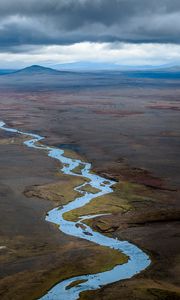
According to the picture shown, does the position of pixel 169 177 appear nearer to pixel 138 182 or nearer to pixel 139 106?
pixel 138 182

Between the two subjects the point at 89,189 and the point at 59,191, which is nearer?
the point at 59,191

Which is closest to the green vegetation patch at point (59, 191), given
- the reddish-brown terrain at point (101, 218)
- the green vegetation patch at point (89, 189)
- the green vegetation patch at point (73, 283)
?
the green vegetation patch at point (89, 189)

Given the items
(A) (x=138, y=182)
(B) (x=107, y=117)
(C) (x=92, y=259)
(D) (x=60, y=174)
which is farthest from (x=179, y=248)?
(B) (x=107, y=117)

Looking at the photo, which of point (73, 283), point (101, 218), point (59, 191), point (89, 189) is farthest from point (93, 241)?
point (89, 189)

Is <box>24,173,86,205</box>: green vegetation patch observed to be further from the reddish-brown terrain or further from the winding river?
the reddish-brown terrain

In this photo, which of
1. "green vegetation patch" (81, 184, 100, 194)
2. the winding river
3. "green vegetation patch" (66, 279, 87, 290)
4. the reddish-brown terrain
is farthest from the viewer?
"green vegetation patch" (81, 184, 100, 194)

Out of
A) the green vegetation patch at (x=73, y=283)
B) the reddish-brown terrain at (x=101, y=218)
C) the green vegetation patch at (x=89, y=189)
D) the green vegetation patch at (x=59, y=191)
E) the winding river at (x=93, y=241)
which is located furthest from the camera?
the green vegetation patch at (x=89, y=189)

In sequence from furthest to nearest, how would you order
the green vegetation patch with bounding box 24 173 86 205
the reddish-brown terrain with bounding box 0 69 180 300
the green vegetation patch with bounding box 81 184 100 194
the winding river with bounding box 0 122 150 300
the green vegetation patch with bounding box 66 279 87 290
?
the green vegetation patch with bounding box 81 184 100 194
the green vegetation patch with bounding box 24 173 86 205
the reddish-brown terrain with bounding box 0 69 180 300
the green vegetation patch with bounding box 66 279 87 290
the winding river with bounding box 0 122 150 300

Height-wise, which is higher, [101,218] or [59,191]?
[59,191]

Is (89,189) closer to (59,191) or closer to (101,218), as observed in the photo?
(59,191)

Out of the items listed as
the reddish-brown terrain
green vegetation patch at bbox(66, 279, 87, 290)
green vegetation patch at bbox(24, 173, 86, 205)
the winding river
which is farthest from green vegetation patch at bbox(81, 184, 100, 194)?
green vegetation patch at bbox(66, 279, 87, 290)

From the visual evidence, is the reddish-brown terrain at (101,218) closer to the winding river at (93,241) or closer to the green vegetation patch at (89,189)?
the winding river at (93,241)
